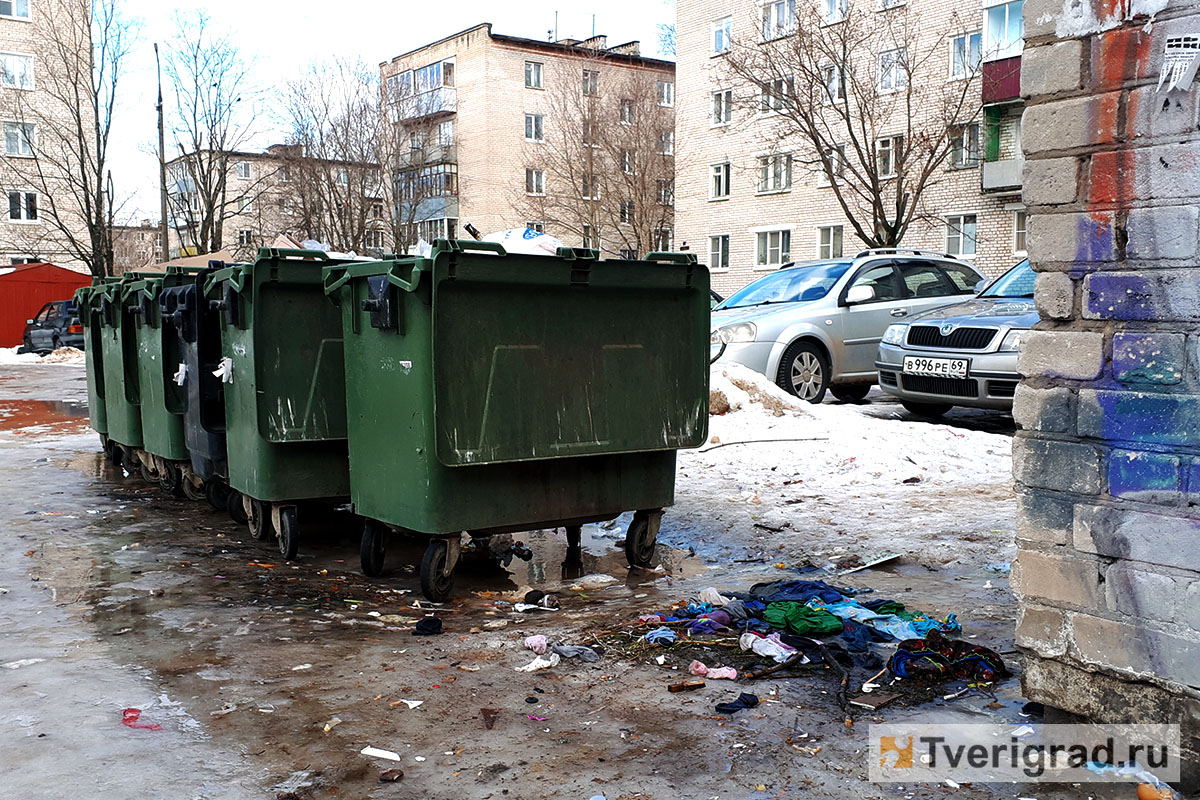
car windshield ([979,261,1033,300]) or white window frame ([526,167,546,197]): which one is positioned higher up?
white window frame ([526,167,546,197])

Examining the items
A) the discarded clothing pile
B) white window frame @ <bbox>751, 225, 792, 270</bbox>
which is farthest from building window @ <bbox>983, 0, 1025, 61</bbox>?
the discarded clothing pile

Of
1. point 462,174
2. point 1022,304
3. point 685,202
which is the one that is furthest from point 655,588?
point 462,174

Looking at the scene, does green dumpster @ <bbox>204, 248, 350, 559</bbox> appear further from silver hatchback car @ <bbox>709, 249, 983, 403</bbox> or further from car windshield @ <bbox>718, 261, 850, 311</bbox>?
car windshield @ <bbox>718, 261, 850, 311</bbox>

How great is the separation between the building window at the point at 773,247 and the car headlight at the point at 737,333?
80.0 feet

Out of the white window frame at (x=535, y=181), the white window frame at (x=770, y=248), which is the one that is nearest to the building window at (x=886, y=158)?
the white window frame at (x=770, y=248)

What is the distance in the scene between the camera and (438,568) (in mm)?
4949

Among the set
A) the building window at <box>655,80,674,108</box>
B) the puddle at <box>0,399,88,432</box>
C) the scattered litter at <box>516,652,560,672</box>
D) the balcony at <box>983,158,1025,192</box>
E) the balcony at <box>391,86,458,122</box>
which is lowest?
the scattered litter at <box>516,652,560,672</box>

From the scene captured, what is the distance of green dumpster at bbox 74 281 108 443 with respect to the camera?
930cm

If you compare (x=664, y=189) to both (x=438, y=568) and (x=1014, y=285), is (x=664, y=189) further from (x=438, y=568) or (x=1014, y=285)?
(x=438, y=568)

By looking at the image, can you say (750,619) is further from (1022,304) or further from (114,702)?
(1022,304)

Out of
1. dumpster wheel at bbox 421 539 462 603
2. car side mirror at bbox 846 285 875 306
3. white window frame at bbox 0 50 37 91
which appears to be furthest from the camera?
white window frame at bbox 0 50 37 91

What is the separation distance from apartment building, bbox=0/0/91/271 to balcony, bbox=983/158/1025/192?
104 ft

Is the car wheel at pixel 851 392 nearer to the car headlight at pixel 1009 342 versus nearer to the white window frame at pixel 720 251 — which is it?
the car headlight at pixel 1009 342

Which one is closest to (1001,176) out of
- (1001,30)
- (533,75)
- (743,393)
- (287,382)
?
(1001,30)
